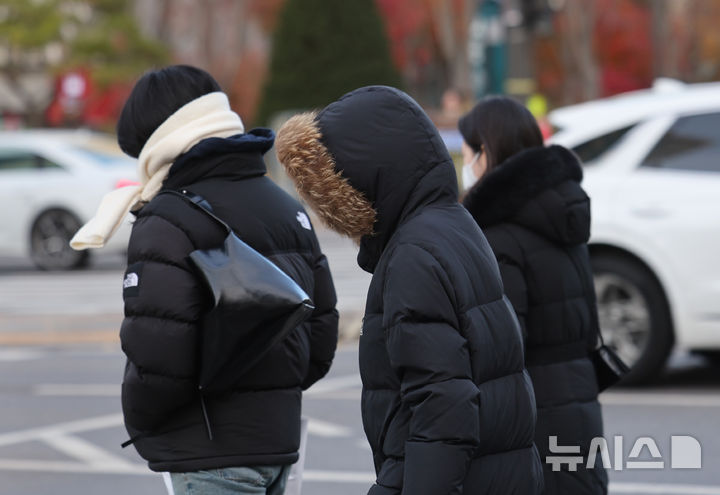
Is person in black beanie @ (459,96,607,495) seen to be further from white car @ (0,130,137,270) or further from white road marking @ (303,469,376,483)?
white car @ (0,130,137,270)

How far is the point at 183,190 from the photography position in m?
3.58

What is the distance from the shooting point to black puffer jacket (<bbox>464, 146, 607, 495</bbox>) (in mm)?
4230

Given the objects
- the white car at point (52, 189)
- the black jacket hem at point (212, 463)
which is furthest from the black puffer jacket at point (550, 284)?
the white car at point (52, 189)

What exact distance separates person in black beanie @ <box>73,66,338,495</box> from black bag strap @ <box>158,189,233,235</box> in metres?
0.02

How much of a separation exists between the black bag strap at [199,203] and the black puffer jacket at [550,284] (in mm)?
1143

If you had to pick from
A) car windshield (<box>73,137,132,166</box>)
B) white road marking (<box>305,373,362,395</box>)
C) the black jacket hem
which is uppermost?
the black jacket hem

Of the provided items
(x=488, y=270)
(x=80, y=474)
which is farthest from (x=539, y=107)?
(x=488, y=270)

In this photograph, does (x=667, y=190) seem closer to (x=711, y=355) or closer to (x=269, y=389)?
(x=711, y=355)

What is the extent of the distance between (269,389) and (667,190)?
5329 millimetres

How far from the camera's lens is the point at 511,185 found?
14.6 ft

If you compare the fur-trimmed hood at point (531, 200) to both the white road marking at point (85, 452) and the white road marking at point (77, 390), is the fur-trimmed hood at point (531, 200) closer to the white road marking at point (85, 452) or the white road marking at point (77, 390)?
the white road marking at point (85, 452)

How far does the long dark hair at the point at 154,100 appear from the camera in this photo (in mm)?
3629

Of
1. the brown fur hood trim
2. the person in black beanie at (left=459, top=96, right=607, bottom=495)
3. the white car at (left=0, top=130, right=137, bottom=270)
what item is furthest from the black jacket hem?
the white car at (left=0, top=130, right=137, bottom=270)

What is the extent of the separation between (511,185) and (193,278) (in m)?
1.42
